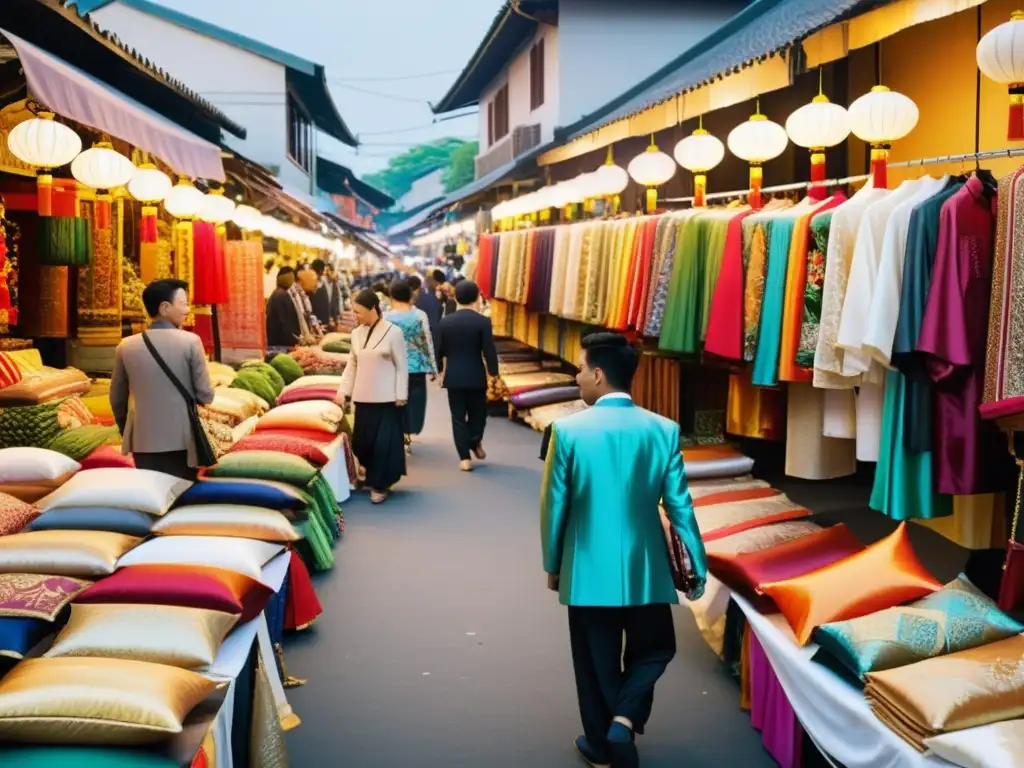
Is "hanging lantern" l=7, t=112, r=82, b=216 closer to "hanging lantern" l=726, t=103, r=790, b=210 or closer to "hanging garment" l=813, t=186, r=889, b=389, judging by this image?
"hanging lantern" l=726, t=103, r=790, b=210

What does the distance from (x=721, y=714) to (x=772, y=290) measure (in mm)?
2030

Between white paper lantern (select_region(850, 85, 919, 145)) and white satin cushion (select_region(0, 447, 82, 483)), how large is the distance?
4.47 metres

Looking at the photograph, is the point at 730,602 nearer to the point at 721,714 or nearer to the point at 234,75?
the point at 721,714

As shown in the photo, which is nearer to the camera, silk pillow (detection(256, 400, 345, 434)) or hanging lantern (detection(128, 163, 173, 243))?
silk pillow (detection(256, 400, 345, 434))

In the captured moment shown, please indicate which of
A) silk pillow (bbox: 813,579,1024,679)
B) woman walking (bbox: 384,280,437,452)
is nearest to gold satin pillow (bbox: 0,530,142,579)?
silk pillow (bbox: 813,579,1024,679)

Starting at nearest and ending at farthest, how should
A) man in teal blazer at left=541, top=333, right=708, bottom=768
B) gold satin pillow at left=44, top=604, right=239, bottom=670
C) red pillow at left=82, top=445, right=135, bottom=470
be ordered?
1. gold satin pillow at left=44, top=604, right=239, bottom=670
2. man in teal blazer at left=541, top=333, right=708, bottom=768
3. red pillow at left=82, top=445, right=135, bottom=470

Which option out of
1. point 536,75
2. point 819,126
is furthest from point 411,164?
point 819,126

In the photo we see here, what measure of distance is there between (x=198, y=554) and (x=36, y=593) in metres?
0.80

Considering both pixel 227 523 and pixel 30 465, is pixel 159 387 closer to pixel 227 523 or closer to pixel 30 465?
pixel 30 465

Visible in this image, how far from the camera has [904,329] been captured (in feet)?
15.4

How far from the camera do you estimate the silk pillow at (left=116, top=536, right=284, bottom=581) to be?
A: 477cm

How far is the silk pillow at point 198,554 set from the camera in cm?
477

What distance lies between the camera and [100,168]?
802 centimetres

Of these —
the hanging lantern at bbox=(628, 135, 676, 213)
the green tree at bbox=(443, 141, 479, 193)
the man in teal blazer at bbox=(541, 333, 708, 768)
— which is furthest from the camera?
the green tree at bbox=(443, 141, 479, 193)
